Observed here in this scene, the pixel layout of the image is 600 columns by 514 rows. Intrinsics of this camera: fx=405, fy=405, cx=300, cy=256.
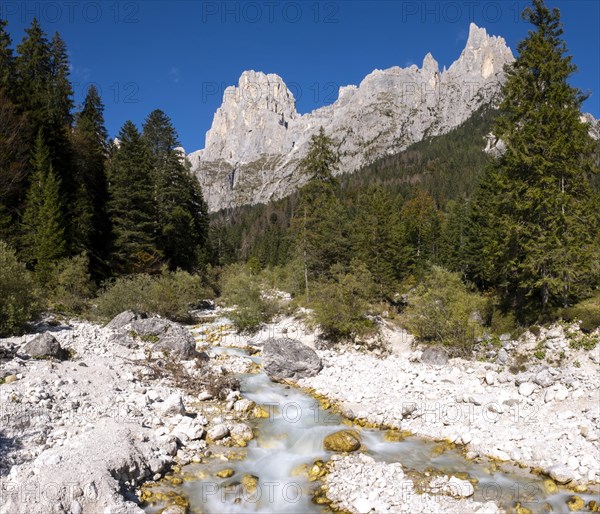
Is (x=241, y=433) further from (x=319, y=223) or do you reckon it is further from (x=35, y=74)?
(x=35, y=74)

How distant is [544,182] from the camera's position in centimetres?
1959

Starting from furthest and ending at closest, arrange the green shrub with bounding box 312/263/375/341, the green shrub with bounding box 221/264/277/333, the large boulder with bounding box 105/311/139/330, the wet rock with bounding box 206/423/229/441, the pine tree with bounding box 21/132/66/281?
the pine tree with bounding box 21/132/66/281
the green shrub with bounding box 221/264/277/333
the green shrub with bounding box 312/263/375/341
the large boulder with bounding box 105/311/139/330
the wet rock with bounding box 206/423/229/441

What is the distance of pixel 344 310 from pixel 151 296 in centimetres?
1420

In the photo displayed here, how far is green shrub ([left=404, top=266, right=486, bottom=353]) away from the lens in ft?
64.4

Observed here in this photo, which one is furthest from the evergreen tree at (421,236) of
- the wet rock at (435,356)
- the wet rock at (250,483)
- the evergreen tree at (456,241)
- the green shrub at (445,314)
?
the wet rock at (250,483)

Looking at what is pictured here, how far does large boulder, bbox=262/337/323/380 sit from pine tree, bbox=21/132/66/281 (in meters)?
18.3

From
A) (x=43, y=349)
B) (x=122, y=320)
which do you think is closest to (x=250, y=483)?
(x=43, y=349)

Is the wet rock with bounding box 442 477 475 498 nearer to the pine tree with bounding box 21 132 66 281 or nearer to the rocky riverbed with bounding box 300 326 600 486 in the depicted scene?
the rocky riverbed with bounding box 300 326 600 486

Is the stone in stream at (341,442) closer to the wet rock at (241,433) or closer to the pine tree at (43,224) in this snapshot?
the wet rock at (241,433)

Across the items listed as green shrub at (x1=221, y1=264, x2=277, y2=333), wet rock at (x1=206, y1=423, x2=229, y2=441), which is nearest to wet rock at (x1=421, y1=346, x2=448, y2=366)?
wet rock at (x1=206, y1=423, x2=229, y2=441)

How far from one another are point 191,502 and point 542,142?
812 inches

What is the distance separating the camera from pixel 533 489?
32.9ft

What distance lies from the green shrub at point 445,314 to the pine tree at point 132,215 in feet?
79.6

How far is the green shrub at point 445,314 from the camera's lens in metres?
19.6
